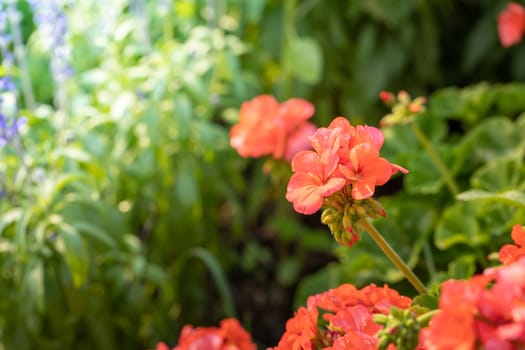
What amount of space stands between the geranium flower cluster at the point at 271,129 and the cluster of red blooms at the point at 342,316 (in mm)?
607

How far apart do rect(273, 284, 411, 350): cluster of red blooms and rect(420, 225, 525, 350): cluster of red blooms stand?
227 mm

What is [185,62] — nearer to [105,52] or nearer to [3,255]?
[105,52]

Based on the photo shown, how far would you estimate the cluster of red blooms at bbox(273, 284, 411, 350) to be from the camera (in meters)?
0.94

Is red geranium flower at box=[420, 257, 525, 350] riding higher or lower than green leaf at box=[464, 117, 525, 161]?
higher

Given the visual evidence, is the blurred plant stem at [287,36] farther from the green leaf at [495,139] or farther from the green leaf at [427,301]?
the green leaf at [427,301]

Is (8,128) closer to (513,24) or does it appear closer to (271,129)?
(271,129)

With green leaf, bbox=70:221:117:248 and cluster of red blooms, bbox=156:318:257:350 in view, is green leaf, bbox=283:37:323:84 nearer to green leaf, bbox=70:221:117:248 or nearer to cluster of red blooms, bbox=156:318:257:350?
green leaf, bbox=70:221:117:248

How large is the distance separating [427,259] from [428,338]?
879 millimetres

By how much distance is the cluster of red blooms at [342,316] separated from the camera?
3.07 feet

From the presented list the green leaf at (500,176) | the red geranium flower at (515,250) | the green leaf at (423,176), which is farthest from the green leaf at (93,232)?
the red geranium flower at (515,250)

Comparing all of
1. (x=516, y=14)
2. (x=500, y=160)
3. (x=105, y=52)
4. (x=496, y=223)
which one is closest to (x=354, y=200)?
(x=496, y=223)

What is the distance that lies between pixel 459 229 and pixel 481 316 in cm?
85

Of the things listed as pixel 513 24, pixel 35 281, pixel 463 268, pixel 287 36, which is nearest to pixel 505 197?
pixel 463 268

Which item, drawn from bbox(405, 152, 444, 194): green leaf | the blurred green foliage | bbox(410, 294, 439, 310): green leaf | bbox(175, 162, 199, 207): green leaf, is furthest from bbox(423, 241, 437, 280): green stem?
bbox(175, 162, 199, 207): green leaf
